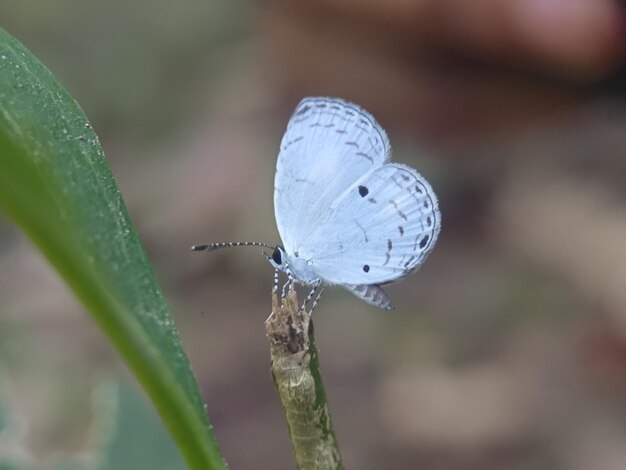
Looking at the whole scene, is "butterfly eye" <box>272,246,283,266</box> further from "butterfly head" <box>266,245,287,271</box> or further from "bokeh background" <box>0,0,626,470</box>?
"bokeh background" <box>0,0,626,470</box>

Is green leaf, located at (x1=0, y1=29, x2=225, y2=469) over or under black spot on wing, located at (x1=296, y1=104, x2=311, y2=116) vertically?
under

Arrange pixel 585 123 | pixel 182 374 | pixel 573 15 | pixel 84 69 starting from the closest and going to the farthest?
pixel 182 374 < pixel 573 15 < pixel 585 123 < pixel 84 69

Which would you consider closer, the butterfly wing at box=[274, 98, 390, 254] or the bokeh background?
the butterfly wing at box=[274, 98, 390, 254]

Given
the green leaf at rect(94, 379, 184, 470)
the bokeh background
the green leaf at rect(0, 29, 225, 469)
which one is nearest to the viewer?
the green leaf at rect(0, 29, 225, 469)

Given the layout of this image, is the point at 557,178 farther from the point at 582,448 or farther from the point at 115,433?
the point at 115,433

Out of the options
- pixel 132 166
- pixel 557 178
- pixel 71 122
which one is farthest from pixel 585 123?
pixel 71 122

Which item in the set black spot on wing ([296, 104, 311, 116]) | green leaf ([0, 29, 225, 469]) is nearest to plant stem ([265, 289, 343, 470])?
green leaf ([0, 29, 225, 469])

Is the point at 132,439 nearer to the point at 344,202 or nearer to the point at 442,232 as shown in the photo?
the point at 344,202
